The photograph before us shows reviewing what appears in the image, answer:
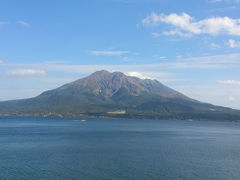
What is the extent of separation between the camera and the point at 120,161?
65.8 metres

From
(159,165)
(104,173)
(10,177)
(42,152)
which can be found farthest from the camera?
(42,152)

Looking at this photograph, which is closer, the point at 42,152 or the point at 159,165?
the point at 159,165

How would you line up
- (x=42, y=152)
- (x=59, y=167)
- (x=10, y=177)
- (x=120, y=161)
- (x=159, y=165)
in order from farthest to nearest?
(x=42, y=152) < (x=120, y=161) < (x=159, y=165) < (x=59, y=167) < (x=10, y=177)

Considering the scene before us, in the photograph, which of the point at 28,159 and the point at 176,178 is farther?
the point at 28,159

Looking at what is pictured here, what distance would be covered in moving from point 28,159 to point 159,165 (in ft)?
107

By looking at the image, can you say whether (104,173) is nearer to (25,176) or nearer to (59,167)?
(59,167)

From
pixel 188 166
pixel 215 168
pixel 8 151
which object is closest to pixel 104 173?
pixel 188 166

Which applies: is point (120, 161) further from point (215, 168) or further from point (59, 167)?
point (215, 168)

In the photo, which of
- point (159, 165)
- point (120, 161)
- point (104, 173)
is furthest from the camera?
point (120, 161)

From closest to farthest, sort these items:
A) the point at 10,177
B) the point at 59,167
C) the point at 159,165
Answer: the point at 10,177, the point at 59,167, the point at 159,165

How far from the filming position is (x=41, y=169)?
55.8 m

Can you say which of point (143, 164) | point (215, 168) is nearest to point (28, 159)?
point (143, 164)

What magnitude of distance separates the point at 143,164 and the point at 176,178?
12.7m

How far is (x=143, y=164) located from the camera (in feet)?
205
